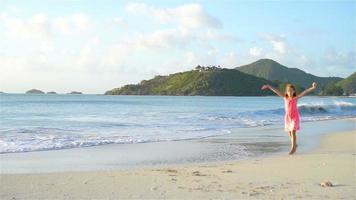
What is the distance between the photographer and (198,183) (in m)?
8.14

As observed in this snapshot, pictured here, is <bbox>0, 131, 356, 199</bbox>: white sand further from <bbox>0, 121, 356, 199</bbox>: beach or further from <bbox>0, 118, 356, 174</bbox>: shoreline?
<bbox>0, 118, 356, 174</bbox>: shoreline

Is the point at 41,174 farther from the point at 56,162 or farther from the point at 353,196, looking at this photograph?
the point at 353,196

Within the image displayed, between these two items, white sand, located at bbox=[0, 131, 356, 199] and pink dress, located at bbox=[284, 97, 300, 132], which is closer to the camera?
white sand, located at bbox=[0, 131, 356, 199]

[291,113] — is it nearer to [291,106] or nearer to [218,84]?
[291,106]

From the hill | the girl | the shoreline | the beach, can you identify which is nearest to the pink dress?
the girl

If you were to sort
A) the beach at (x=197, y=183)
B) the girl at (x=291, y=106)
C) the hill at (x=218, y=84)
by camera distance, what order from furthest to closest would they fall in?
1. the hill at (x=218, y=84)
2. the girl at (x=291, y=106)
3. the beach at (x=197, y=183)

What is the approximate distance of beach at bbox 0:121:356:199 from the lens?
23.6ft

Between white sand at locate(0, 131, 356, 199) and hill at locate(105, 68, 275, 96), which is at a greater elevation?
hill at locate(105, 68, 275, 96)

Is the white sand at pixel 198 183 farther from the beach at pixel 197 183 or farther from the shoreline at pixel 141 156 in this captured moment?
the shoreline at pixel 141 156

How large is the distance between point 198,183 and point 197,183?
0.02 m

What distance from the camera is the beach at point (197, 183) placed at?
7195mm

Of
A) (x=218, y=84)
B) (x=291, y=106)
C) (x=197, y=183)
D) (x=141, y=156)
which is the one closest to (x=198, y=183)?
(x=197, y=183)

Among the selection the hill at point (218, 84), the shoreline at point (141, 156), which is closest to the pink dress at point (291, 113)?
the shoreline at point (141, 156)

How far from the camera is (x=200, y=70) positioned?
7697 inches
